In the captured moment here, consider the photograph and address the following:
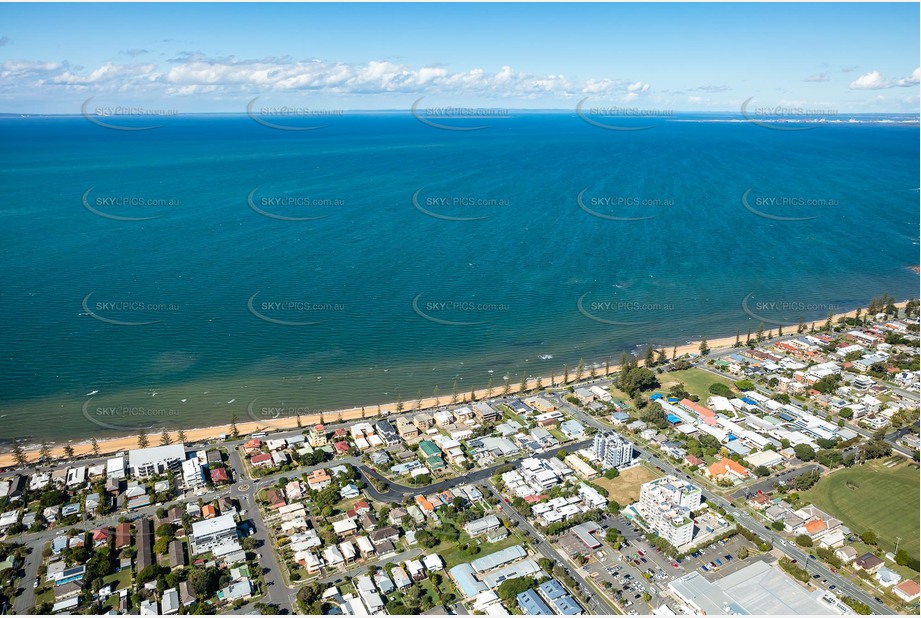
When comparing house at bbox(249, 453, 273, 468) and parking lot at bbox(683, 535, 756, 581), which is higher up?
parking lot at bbox(683, 535, 756, 581)

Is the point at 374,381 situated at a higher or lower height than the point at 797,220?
lower

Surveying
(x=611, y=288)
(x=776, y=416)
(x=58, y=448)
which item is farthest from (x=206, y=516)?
(x=611, y=288)

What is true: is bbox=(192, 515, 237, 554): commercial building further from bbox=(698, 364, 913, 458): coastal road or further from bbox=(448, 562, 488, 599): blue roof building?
bbox=(698, 364, 913, 458): coastal road

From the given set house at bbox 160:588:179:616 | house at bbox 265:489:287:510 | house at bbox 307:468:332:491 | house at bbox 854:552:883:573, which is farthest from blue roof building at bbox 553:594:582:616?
house at bbox 160:588:179:616

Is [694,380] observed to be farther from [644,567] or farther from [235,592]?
[235,592]

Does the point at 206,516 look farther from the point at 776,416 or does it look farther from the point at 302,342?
the point at 776,416

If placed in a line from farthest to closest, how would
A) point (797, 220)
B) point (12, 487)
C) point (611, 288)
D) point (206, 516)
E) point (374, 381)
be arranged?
point (797, 220), point (611, 288), point (374, 381), point (12, 487), point (206, 516)

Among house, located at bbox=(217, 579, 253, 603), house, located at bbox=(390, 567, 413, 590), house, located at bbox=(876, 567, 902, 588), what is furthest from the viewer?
house, located at bbox=(390, 567, 413, 590)

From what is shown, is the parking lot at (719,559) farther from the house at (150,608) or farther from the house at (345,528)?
the house at (150,608)
